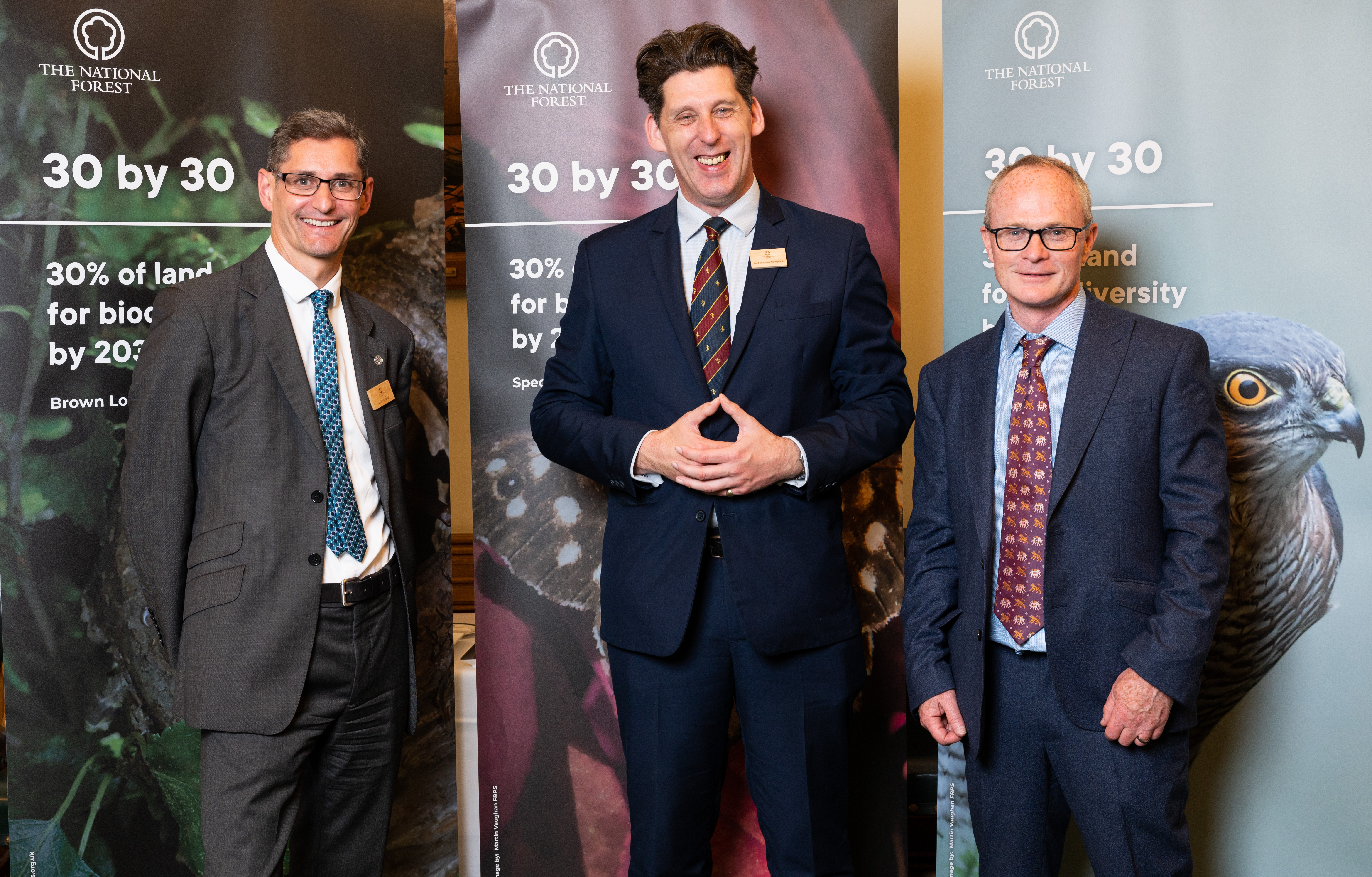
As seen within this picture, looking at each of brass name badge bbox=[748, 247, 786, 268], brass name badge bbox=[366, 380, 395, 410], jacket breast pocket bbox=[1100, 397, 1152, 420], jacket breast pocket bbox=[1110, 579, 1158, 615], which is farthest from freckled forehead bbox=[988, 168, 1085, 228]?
brass name badge bbox=[366, 380, 395, 410]

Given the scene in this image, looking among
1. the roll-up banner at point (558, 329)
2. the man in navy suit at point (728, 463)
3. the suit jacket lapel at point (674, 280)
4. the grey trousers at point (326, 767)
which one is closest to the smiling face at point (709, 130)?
the man in navy suit at point (728, 463)

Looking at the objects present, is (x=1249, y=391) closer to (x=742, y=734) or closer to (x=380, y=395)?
(x=742, y=734)

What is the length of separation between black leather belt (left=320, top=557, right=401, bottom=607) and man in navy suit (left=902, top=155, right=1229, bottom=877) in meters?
1.22

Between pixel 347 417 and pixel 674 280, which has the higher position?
pixel 674 280

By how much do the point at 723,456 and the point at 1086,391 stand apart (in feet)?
2.40

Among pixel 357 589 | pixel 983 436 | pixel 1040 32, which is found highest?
pixel 1040 32

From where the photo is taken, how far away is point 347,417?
7.74 ft

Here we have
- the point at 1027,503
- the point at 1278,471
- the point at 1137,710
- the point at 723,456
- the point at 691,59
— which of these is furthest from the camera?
the point at 1278,471

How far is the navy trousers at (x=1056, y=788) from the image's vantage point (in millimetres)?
1915

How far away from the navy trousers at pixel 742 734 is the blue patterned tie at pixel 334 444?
688 millimetres

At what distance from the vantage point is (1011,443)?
2.04 metres

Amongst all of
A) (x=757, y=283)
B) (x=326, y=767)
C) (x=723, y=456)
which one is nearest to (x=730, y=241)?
(x=757, y=283)

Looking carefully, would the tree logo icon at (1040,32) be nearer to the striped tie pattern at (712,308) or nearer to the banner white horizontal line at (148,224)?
the striped tie pattern at (712,308)

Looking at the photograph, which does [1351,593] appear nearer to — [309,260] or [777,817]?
[777,817]
